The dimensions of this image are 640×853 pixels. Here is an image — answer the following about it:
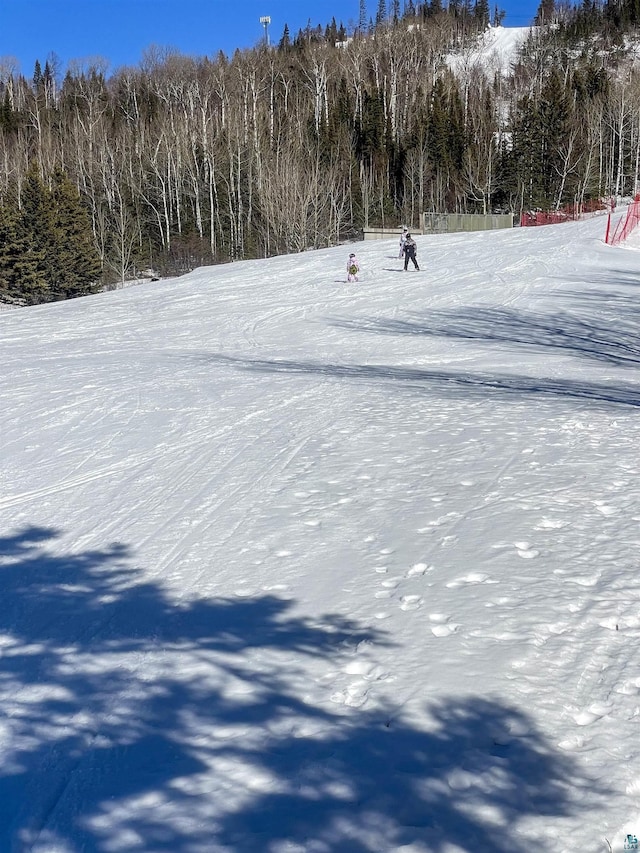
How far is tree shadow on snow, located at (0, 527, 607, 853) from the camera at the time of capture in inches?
118

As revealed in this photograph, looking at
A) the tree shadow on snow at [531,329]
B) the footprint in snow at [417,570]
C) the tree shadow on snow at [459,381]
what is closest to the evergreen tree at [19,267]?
the tree shadow on snow at [531,329]

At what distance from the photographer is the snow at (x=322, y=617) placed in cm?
312

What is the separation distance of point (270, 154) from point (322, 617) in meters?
Answer: 57.4

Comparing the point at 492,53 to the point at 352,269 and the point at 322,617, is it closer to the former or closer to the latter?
the point at 352,269

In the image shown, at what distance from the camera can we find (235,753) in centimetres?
343

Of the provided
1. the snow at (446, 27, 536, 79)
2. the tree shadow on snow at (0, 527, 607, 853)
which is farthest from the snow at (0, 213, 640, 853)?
the snow at (446, 27, 536, 79)

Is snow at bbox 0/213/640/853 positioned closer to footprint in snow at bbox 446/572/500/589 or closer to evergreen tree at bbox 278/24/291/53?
footprint in snow at bbox 446/572/500/589

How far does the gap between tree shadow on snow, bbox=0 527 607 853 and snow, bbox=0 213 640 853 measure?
1cm

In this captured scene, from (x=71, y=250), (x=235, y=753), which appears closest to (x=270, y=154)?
(x=71, y=250)

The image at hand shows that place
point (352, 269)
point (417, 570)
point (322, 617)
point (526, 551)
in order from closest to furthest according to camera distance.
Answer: point (322, 617) < point (417, 570) < point (526, 551) < point (352, 269)

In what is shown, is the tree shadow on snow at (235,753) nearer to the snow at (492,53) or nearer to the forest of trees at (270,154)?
the forest of trees at (270,154)

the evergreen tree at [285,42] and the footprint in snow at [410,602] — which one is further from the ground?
the evergreen tree at [285,42]

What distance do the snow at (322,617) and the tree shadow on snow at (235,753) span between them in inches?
0.5

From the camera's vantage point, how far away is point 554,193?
67875mm
